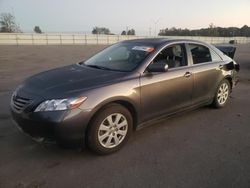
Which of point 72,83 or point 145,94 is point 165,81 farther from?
point 72,83

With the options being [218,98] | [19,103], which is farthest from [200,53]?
[19,103]

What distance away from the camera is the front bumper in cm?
325

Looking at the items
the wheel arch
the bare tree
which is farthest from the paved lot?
the bare tree

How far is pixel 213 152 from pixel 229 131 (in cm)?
101

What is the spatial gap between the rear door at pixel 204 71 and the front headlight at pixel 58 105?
2.54 meters

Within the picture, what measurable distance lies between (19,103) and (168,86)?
7.58 feet

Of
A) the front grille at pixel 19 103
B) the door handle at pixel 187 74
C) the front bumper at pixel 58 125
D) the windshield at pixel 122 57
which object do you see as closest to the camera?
the front bumper at pixel 58 125

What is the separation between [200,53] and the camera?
5.31 metres

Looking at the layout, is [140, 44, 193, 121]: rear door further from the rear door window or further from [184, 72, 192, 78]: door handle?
the rear door window

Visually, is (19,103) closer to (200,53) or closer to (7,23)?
(200,53)

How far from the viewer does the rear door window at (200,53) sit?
200 inches

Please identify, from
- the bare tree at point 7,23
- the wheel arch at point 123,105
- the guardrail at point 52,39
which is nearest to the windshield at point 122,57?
the wheel arch at point 123,105

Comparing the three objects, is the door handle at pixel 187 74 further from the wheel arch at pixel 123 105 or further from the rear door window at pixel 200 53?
the wheel arch at pixel 123 105

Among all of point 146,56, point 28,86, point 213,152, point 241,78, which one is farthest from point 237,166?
point 241,78
